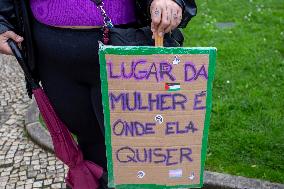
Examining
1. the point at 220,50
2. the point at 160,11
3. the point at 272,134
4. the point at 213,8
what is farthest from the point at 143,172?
the point at 213,8

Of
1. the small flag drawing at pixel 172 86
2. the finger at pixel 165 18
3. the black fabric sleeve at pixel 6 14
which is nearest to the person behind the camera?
the finger at pixel 165 18

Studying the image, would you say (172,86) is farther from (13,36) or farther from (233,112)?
(233,112)

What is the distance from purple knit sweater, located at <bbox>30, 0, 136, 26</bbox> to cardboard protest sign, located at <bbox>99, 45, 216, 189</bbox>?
163mm

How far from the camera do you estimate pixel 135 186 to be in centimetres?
201

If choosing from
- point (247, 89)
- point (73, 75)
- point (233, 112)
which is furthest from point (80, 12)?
point (247, 89)

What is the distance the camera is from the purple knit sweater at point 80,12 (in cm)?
174

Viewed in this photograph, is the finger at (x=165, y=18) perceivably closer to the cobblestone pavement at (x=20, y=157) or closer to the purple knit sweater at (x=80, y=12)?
the purple knit sweater at (x=80, y=12)

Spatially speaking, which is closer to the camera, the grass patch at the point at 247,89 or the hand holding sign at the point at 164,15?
the hand holding sign at the point at 164,15

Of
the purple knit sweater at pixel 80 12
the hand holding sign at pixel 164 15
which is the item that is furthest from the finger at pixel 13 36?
the hand holding sign at pixel 164 15

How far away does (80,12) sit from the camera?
174 centimetres

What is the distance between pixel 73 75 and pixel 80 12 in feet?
0.90

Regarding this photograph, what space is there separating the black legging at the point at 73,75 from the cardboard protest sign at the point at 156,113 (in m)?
0.13

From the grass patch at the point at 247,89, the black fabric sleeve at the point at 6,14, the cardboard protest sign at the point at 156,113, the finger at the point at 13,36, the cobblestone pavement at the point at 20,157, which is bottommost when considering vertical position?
the cobblestone pavement at the point at 20,157

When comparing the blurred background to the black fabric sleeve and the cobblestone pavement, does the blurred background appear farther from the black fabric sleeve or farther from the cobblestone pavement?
the black fabric sleeve
